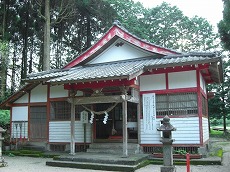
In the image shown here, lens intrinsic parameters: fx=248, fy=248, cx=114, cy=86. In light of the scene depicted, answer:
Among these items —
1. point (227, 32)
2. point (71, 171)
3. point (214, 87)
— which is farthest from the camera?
point (214, 87)

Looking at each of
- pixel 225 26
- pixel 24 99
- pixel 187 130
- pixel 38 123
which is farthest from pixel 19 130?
pixel 225 26

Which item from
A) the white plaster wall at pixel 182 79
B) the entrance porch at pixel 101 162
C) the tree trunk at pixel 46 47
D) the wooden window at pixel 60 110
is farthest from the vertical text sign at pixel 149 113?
the tree trunk at pixel 46 47

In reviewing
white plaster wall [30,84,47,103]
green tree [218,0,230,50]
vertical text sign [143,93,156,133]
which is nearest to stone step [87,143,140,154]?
vertical text sign [143,93,156,133]

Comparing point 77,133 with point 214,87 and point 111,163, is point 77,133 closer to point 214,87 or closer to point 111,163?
point 111,163

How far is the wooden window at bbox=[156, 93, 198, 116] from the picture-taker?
10.9m

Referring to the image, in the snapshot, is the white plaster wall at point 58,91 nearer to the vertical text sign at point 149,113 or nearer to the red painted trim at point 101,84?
the red painted trim at point 101,84

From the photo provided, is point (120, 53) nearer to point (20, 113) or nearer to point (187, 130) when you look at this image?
point (187, 130)

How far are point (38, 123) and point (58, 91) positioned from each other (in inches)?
90.5

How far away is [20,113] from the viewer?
1481 centimetres

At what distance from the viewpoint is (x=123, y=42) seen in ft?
43.3

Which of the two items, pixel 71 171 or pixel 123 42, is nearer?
pixel 71 171

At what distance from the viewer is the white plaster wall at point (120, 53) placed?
1304 cm

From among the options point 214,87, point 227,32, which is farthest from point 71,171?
point 214,87

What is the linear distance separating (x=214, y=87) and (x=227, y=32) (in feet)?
45.1
